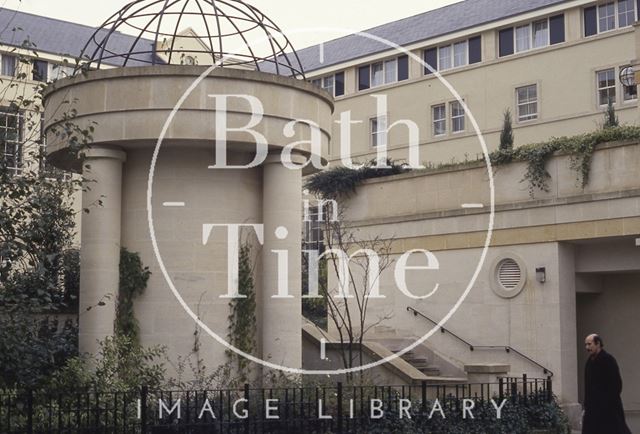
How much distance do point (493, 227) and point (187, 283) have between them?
10.3m

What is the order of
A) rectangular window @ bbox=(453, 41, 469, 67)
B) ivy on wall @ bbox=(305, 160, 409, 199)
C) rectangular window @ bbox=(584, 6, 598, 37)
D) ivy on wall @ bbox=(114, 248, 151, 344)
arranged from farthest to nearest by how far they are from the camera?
rectangular window @ bbox=(453, 41, 469, 67) → rectangular window @ bbox=(584, 6, 598, 37) → ivy on wall @ bbox=(305, 160, 409, 199) → ivy on wall @ bbox=(114, 248, 151, 344)

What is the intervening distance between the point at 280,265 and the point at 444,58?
35.3 m

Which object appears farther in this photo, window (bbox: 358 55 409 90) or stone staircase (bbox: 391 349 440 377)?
window (bbox: 358 55 409 90)

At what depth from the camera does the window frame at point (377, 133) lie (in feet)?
168

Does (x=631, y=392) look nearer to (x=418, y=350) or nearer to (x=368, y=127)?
(x=418, y=350)

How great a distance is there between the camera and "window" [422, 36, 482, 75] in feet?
158

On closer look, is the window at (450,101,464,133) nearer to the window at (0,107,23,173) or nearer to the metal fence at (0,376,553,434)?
the metal fence at (0,376,553,434)

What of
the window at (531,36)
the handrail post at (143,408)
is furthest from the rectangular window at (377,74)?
the handrail post at (143,408)

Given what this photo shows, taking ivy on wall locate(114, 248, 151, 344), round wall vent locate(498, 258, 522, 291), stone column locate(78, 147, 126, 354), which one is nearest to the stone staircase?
round wall vent locate(498, 258, 522, 291)

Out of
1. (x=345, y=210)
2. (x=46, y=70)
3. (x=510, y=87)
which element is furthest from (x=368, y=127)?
(x=345, y=210)

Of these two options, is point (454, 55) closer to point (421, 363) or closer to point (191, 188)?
point (421, 363)

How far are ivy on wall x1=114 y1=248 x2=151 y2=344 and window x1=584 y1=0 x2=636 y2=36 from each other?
32.7 metres

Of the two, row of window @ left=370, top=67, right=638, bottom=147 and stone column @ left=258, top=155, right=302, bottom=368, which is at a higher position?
row of window @ left=370, top=67, right=638, bottom=147

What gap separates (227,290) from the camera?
1650 cm
